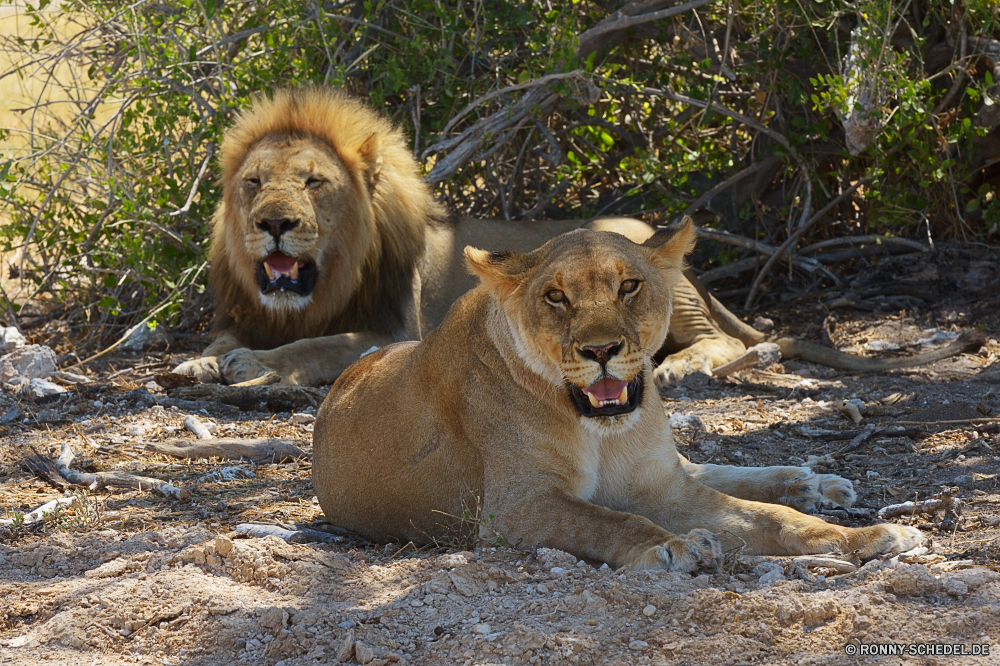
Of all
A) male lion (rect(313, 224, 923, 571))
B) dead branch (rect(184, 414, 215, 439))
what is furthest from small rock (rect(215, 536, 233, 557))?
dead branch (rect(184, 414, 215, 439))

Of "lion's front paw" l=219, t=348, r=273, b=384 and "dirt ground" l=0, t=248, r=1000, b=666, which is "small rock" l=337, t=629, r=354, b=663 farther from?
"lion's front paw" l=219, t=348, r=273, b=384

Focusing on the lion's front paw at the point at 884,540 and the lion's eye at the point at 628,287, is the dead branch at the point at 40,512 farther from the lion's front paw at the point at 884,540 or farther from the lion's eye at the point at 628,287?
the lion's front paw at the point at 884,540

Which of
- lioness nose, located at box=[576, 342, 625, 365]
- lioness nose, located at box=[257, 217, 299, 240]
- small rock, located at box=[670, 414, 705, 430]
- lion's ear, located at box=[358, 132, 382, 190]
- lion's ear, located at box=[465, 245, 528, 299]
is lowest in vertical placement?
small rock, located at box=[670, 414, 705, 430]

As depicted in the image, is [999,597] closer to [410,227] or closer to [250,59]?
[410,227]

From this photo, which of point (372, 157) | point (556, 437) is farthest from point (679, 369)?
point (556, 437)

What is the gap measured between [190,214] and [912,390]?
15.9ft

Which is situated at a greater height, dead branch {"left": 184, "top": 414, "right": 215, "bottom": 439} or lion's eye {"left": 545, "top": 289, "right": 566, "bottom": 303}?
lion's eye {"left": 545, "top": 289, "right": 566, "bottom": 303}

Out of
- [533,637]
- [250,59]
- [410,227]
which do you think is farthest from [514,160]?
[533,637]

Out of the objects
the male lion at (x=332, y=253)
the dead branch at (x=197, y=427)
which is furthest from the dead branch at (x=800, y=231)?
the dead branch at (x=197, y=427)

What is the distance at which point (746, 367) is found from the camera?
652 centimetres

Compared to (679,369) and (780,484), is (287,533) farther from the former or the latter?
(679,369)

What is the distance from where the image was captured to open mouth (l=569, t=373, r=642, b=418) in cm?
326

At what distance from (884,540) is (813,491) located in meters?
0.68

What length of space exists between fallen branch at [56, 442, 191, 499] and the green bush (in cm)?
255
